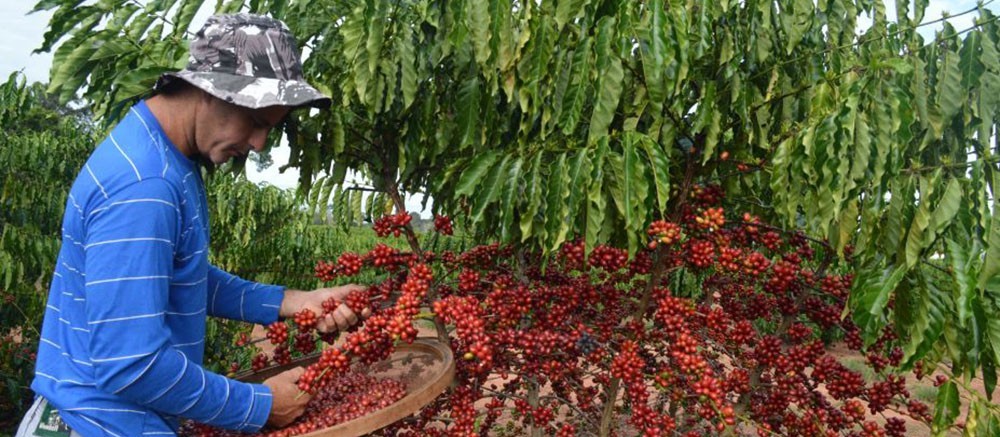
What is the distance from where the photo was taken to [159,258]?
48.8 inches

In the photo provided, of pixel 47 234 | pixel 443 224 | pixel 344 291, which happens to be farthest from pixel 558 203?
pixel 47 234

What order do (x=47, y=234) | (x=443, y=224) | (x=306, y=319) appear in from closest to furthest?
(x=306, y=319), (x=443, y=224), (x=47, y=234)

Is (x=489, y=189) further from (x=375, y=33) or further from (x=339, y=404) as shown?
(x=339, y=404)

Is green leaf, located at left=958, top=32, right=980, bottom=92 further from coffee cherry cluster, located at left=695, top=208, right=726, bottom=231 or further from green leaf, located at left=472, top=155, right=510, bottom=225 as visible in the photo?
green leaf, located at left=472, top=155, right=510, bottom=225

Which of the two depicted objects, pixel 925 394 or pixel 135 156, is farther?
pixel 925 394

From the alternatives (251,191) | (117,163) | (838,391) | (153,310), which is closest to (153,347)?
(153,310)

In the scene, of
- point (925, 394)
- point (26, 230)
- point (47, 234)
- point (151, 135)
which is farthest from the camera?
point (925, 394)

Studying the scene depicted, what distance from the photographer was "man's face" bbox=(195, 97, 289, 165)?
4.53 ft

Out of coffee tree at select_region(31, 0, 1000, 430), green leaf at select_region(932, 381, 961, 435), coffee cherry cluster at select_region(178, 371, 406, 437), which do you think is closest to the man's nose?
coffee tree at select_region(31, 0, 1000, 430)

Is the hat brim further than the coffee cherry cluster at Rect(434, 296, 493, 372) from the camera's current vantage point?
No

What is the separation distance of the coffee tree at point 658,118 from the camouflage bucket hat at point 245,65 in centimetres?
33

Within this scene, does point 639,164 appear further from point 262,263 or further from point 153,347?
point 262,263

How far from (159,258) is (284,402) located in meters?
0.47

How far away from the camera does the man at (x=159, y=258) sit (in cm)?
122
